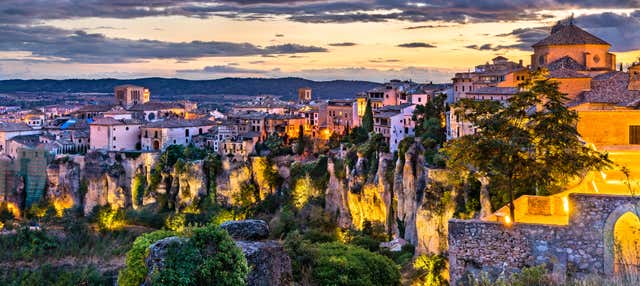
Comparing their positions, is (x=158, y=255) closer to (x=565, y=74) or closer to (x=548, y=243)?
(x=548, y=243)

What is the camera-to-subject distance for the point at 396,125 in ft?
149

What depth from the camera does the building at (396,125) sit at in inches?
1758

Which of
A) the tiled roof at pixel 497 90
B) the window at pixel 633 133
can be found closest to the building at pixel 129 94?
the tiled roof at pixel 497 90

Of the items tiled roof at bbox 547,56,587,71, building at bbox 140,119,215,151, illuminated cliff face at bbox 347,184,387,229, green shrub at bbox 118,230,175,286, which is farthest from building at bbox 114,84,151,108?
green shrub at bbox 118,230,175,286

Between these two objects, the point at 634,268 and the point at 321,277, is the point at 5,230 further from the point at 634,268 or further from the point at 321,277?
the point at 634,268

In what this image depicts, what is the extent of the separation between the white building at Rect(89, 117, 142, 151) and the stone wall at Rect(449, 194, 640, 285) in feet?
185

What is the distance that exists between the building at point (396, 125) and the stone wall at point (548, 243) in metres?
31.6

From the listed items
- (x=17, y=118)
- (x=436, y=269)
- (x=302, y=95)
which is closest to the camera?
(x=436, y=269)

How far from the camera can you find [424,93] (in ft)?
171

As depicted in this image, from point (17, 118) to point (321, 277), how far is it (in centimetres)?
7783

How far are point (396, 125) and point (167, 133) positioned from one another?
26575 mm

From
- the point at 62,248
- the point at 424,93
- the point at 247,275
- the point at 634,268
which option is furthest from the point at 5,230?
the point at 634,268

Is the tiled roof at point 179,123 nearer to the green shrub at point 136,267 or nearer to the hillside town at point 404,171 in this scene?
the hillside town at point 404,171

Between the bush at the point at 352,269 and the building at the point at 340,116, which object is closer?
the bush at the point at 352,269
